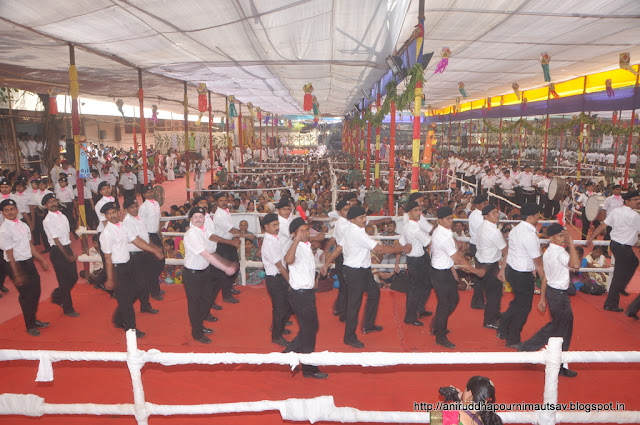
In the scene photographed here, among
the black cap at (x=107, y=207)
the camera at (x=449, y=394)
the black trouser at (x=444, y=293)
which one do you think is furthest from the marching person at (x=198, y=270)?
the camera at (x=449, y=394)

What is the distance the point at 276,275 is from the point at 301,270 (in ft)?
1.88

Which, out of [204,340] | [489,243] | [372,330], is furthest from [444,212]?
[204,340]

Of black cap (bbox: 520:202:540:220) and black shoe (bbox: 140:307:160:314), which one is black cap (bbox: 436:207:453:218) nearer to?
black cap (bbox: 520:202:540:220)

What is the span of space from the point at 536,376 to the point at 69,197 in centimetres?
982

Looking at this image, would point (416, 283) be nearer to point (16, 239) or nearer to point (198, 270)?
point (198, 270)

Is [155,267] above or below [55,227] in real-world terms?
below

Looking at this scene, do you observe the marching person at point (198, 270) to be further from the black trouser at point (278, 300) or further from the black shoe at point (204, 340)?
the black trouser at point (278, 300)

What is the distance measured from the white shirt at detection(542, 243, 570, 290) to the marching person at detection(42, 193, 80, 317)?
5555 millimetres

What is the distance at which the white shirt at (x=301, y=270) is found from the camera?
404cm

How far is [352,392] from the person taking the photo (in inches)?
154

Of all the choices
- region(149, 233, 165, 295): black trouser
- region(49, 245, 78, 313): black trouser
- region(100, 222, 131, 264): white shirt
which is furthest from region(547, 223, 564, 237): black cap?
region(49, 245, 78, 313): black trouser

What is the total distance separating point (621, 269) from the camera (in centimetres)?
561

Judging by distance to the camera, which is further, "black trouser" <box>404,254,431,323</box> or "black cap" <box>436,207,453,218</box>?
"black trouser" <box>404,254,431,323</box>

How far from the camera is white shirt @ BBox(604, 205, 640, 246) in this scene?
5453 mm
